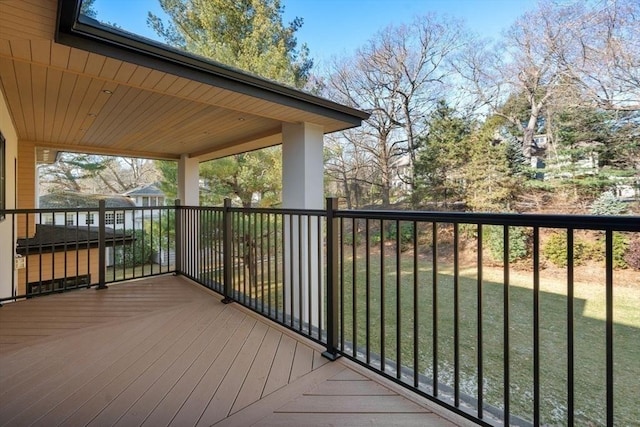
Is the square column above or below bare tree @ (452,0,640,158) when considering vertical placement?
below

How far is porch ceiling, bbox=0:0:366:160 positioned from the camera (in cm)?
227

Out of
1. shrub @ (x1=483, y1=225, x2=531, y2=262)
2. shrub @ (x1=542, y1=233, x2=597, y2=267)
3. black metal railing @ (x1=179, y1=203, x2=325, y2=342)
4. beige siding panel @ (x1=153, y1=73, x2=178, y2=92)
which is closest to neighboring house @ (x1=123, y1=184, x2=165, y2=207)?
black metal railing @ (x1=179, y1=203, x2=325, y2=342)

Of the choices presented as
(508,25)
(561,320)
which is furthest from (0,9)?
(508,25)

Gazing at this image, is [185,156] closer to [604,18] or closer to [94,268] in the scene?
[94,268]

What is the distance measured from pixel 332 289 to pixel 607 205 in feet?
33.6

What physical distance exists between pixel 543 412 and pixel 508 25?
12.1 meters

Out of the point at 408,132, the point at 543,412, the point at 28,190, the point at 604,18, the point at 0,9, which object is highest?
the point at 604,18

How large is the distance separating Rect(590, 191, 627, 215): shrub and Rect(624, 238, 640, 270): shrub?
134 cm

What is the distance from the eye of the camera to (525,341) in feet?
16.2

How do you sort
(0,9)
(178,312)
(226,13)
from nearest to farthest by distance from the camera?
(0,9) < (178,312) < (226,13)

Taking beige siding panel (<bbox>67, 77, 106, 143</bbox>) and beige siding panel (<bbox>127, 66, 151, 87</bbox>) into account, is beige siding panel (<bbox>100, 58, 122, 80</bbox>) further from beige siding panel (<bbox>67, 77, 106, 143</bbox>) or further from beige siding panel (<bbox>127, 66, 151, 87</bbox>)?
beige siding panel (<bbox>67, 77, 106, 143</bbox>)

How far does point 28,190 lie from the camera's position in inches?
268

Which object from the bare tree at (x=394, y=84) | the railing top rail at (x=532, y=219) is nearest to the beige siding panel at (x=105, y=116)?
the railing top rail at (x=532, y=219)

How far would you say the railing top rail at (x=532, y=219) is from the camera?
3.56 ft
